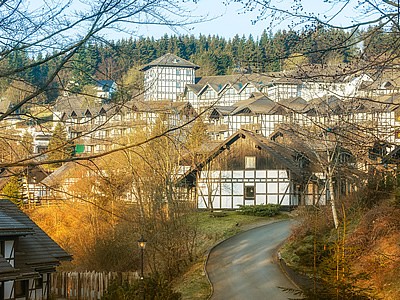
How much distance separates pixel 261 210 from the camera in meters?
36.3

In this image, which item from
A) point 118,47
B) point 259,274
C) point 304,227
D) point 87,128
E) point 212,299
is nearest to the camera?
point 118,47

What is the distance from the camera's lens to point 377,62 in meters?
7.55

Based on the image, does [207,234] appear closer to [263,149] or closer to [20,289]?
[263,149]

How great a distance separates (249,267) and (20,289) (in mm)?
8133

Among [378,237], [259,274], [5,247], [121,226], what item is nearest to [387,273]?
[378,237]

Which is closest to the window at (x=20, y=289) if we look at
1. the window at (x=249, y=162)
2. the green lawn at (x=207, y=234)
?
the green lawn at (x=207, y=234)

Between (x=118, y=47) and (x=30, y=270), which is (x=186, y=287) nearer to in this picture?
(x=30, y=270)

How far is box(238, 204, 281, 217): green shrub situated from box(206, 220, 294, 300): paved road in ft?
14.5

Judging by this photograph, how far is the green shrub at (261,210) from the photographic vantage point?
3616 centimetres

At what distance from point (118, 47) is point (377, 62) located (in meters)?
3.13

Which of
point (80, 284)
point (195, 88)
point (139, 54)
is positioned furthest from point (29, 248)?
point (195, 88)

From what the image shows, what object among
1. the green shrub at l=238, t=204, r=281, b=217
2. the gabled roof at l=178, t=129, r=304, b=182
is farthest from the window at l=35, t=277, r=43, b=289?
the gabled roof at l=178, t=129, r=304, b=182

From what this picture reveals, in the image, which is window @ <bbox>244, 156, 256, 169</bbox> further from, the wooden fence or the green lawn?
the wooden fence

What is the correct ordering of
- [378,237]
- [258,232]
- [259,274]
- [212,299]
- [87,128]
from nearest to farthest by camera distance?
[87,128]
[378,237]
[212,299]
[259,274]
[258,232]
